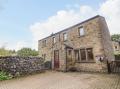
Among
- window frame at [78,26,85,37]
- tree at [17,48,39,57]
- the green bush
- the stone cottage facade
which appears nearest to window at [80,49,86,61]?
the stone cottage facade

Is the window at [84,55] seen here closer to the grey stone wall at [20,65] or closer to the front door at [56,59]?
the front door at [56,59]

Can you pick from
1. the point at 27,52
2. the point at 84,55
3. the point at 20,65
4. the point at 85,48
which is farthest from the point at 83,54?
the point at 27,52

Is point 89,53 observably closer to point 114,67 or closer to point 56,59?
point 114,67

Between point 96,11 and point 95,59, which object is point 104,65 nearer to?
point 95,59

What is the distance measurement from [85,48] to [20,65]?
24.6 feet

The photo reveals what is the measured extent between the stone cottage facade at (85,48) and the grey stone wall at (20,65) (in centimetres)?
312

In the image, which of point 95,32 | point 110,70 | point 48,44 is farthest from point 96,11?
point 48,44

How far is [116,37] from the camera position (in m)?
53.3

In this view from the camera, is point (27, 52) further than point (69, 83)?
Yes

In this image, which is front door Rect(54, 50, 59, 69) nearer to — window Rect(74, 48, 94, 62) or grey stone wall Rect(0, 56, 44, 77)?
window Rect(74, 48, 94, 62)

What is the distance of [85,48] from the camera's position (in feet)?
50.2

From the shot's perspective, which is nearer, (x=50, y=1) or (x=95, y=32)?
(x=50, y=1)

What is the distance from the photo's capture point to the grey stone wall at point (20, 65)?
39.1 ft

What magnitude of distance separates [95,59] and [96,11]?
226 inches
